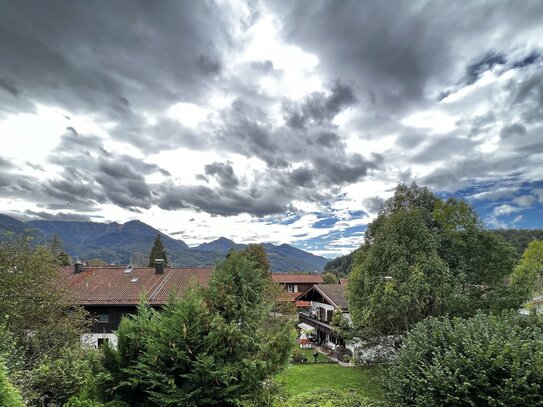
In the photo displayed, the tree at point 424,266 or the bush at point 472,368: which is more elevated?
the tree at point 424,266

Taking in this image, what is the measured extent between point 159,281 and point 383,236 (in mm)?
25017

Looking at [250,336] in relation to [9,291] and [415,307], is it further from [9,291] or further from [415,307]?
[9,291]

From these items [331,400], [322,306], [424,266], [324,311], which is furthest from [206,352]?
[322,306]

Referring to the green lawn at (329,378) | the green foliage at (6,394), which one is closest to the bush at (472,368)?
the green foliage at (6,394)

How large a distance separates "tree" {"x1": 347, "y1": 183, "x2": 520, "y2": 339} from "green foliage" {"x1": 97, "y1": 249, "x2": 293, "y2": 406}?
9446 mm

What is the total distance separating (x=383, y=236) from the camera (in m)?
19.2

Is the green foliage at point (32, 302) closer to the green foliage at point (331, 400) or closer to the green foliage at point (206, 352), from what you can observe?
the green foliage at point (206, 352)

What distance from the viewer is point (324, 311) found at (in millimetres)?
41875

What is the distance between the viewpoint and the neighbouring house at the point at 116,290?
30.3 metres

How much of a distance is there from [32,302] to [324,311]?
32.3 m

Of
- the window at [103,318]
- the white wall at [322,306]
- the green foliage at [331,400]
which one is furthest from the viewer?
the white wall at [322,306]

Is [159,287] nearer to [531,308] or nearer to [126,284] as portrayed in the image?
[126,284]

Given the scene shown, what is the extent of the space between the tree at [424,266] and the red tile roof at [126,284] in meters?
14.7


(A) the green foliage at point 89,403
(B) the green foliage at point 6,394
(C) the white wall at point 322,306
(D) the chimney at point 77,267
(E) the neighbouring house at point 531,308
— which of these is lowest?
(A) the green foliage at point 89,403
